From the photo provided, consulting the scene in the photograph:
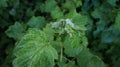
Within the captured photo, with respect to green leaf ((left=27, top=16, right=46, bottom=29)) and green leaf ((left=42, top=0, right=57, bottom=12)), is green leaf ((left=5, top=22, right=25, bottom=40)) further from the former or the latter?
green leaf ((left=42, top=0, right=57, bottom=12))

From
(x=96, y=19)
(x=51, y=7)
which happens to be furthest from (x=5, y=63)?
(x=96, y=19)

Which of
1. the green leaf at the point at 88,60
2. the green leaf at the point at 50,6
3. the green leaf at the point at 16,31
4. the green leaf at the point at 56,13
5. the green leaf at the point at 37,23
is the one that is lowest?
the green leaf at the point at 88,60

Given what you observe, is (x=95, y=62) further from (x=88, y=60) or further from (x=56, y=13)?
(x=56, y=13)

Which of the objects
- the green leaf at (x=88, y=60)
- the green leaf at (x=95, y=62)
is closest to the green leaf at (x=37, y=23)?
the green leaf at (x=88, y=60)

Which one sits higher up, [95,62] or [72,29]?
[72,29]

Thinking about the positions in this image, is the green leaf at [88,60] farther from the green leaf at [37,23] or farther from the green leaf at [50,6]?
the green leaf at [50,6]

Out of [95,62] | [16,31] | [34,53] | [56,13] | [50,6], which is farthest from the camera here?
[50,6]

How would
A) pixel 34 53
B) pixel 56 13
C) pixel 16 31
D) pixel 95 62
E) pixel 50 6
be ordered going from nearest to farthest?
1. pixel 34 53
2. pixel 95 62
3. pixel 16 31
4. pixel 56 13
5. pixel 50 6

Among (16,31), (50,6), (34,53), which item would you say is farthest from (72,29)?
(50,6)
